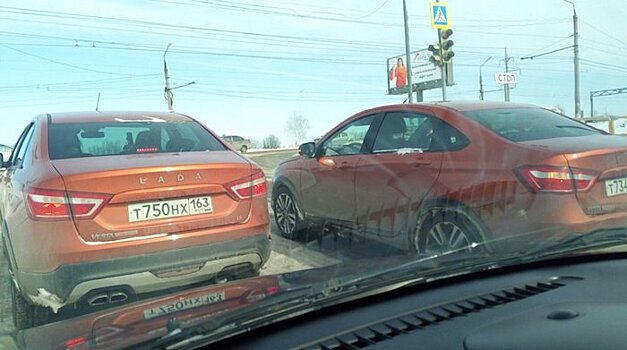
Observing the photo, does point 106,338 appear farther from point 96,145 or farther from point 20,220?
point 96,145

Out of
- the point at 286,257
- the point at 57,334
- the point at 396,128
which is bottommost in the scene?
the point at 286,257

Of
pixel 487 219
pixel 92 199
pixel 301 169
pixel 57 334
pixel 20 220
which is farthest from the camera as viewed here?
pixel 301 169

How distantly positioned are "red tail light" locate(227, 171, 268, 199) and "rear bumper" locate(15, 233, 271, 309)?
0.34m

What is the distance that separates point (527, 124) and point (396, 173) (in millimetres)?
1135

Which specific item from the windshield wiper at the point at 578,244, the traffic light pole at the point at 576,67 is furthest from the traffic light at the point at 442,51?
the traffic light pole at the point at 576,67

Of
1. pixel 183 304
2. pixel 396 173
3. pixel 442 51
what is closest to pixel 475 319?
pixel 183 304

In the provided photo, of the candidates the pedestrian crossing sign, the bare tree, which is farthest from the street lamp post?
the bare tree

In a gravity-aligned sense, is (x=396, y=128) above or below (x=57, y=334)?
above

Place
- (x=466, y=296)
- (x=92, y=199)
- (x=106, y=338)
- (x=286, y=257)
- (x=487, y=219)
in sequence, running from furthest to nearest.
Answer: (x=286, y=257), (x=487, y=219), (x=92, y=199), (x=466, y=296), (x=106, y=338)

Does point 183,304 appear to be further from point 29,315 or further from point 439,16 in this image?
point 439,16

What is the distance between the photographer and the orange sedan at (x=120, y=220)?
320cm

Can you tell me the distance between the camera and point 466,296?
2.30 m

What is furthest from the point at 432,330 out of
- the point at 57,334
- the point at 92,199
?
the point at 92,199

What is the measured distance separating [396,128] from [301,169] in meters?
1.54
